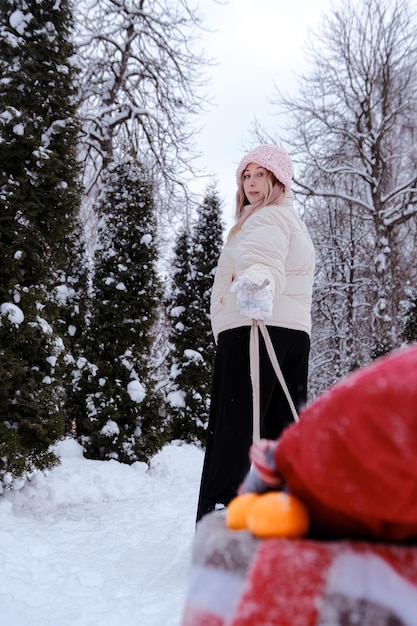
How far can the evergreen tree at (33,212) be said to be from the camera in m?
4.38

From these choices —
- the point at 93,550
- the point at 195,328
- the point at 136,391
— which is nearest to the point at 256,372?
the point at 93,550

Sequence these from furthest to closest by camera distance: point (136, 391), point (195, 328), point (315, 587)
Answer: point (195, 328), point (136, 391), point (315, 587)

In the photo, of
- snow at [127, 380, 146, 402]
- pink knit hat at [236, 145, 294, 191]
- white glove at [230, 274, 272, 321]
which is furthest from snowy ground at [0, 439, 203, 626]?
pink knit hat at [236, 145, 294, 191]

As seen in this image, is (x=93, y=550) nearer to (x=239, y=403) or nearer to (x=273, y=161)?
(x=239, y=403)

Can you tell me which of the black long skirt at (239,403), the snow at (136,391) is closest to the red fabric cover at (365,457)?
the black long skirt at (239,403)

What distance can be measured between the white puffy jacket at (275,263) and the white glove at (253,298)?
189 mm

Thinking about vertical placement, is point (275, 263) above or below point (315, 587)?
above

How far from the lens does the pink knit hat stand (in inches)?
109

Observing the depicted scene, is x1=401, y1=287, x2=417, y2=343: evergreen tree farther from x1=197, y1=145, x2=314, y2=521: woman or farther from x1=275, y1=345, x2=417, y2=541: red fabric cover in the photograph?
x1=275, y1=345, x2=417, y2=541: red fabric cover

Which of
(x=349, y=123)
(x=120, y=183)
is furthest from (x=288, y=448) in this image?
(x=349, y=123)

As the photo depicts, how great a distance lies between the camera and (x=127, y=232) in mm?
7531

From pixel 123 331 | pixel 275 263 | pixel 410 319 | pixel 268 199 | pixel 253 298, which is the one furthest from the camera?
pixel 410 319

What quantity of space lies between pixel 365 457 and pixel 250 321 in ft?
6.32

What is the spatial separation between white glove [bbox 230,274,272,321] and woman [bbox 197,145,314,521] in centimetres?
19
